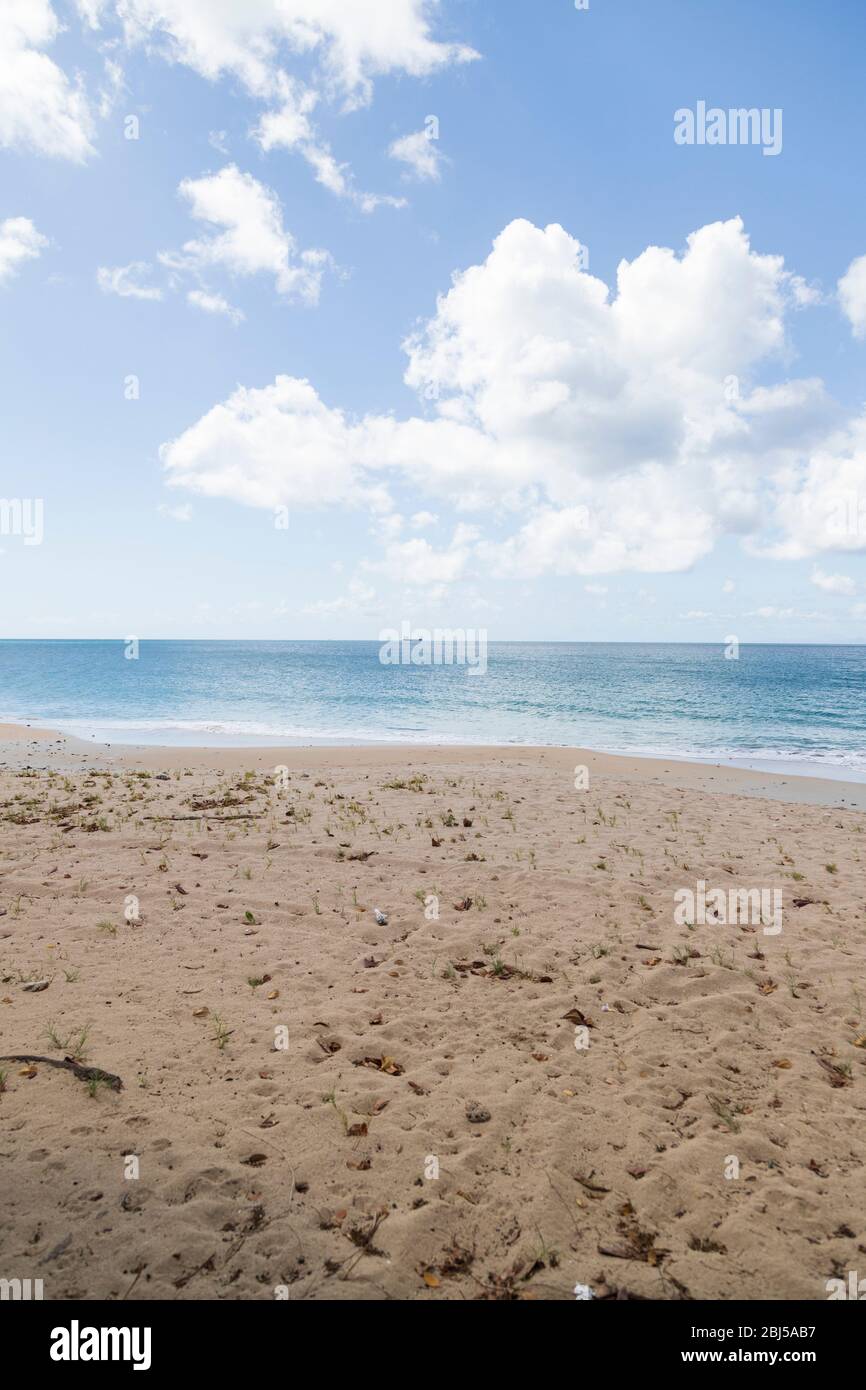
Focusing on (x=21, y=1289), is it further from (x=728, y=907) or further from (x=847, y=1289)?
(x=728, y=907)

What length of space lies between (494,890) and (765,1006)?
3.81m

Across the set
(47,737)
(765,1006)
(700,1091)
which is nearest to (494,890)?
(765,1006)

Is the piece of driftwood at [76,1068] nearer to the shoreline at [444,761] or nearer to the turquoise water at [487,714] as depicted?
the shoreline at [444,761]

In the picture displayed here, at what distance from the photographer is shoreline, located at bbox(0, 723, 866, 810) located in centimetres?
1919

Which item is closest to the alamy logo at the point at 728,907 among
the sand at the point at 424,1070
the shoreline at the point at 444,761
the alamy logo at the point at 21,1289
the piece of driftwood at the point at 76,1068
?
the sand at the point at 424,1070

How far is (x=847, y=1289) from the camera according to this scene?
363 cm

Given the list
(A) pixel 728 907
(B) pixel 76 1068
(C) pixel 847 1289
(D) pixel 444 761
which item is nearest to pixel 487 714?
(D) pixel 444 761

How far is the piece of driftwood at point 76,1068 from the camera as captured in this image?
516cm

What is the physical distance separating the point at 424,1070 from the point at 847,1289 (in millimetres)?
3000

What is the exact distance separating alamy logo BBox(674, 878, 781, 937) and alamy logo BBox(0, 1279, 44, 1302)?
717cm

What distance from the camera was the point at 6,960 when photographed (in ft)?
23.2
